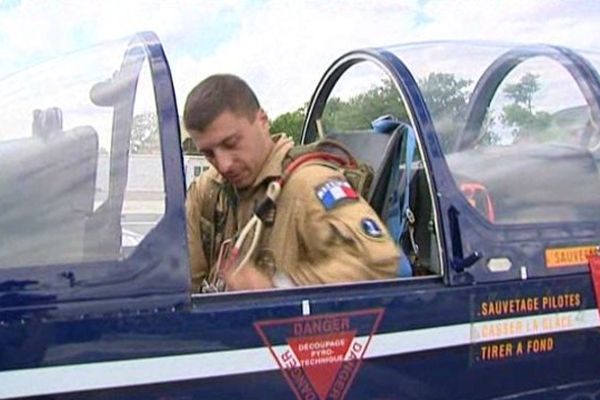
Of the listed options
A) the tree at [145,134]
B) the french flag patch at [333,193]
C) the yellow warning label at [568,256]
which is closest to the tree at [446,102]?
the french flag patch at [333,193]

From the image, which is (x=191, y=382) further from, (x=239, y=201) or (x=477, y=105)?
(x=477, y=105)

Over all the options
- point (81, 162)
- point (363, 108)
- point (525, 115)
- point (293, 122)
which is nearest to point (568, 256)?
point (525, 115)

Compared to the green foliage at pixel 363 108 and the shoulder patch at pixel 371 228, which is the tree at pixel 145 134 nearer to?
the shoulder patch at pixel 371 228

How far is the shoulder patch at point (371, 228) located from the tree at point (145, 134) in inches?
25.7

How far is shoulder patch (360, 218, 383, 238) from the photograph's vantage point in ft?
7.67

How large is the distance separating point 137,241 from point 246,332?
0.37m

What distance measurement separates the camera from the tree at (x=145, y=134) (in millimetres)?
2109

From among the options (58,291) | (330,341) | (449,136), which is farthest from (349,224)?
(58,291)

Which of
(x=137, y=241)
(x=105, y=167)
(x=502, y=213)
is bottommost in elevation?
(x=502, y=213)

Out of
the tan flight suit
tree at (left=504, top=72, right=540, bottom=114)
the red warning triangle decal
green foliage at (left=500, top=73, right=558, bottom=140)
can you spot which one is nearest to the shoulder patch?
the tan flight suit

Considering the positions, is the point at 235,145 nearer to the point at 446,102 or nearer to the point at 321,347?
the point at 321,347

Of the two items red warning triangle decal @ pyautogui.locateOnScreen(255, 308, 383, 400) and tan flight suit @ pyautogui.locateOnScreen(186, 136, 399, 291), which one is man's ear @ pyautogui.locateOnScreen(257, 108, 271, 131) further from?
red warning triangle decal @ pyautogui.locateOnScreen(255, 308, 383, 400)

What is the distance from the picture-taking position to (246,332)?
2055mm

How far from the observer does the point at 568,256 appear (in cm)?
256
